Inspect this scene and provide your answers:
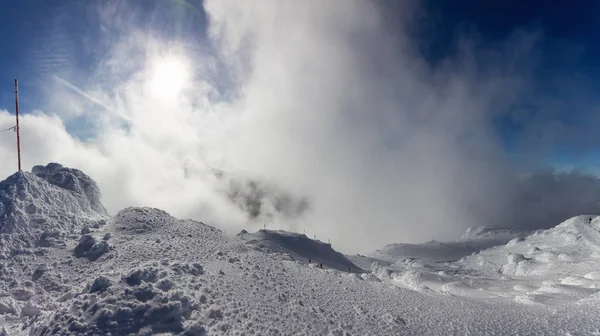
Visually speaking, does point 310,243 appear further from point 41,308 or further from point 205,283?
point 41,308

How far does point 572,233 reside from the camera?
6216cm

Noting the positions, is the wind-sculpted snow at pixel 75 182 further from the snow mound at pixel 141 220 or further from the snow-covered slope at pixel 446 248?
the snow-covered slope at pixel 446 248

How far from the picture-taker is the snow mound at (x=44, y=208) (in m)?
30.5

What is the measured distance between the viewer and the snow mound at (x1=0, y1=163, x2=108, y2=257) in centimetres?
3053

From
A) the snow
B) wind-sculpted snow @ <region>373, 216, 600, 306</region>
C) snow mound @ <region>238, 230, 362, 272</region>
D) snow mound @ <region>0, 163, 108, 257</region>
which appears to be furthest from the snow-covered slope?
snow mound @ <region>0, 163, 108, 257</region>

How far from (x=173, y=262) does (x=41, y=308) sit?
28.4ft

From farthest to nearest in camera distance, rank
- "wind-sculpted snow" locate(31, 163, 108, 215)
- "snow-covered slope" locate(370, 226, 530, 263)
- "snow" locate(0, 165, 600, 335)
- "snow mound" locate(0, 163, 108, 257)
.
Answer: "snow-covered slope" locate(370, 226, 530, 263)
"wind-sculpted snow" locate(31, 163, 108, 215)
"snow mound" locate(0, 163, 108, 257)
"snow" locate(0, 165, 600, 335)

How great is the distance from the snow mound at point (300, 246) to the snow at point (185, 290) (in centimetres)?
1114

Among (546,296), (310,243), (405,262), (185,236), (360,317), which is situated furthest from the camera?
(405,262)

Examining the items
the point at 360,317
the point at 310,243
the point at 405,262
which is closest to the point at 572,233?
the point at 405,262

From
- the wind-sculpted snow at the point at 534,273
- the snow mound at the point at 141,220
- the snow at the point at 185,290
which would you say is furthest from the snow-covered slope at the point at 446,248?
the snow mound at the point at 141,220

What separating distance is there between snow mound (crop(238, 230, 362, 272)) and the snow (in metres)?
11.1

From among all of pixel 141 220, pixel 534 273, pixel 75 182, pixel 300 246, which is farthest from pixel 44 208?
pixel 534 273

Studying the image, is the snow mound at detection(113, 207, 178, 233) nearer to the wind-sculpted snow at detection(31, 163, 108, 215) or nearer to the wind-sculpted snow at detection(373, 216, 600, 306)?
the wind-sculpted snow at detection(31, 163, 108, 215)
